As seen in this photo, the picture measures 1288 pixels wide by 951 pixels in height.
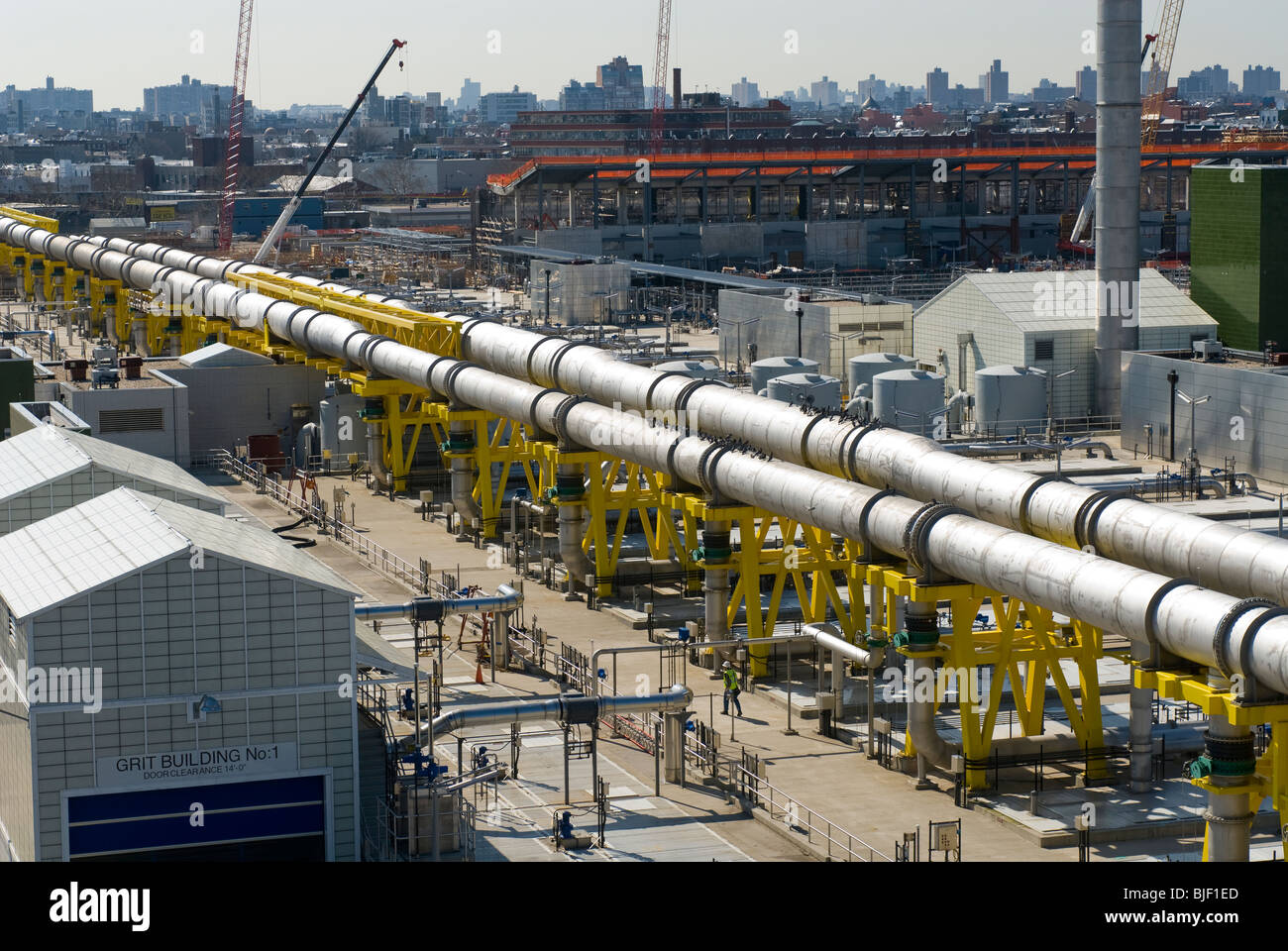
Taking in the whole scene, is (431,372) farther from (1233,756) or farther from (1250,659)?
(1250,659)

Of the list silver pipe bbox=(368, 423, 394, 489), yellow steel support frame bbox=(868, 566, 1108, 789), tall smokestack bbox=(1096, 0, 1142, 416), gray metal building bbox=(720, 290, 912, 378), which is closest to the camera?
yellow steel support frame bbox=(868, 566, 1108, 789)

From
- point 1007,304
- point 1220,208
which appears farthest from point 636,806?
point 1220,208

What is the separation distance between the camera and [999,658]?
37125 mm

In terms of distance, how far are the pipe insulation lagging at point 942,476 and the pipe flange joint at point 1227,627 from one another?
1781 mm

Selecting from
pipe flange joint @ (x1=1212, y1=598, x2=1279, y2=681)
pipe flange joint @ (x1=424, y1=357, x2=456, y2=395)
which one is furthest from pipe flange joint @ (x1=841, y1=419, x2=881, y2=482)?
pipe flange joint @ (x1=424, y1=357, x2=456, y2=395)

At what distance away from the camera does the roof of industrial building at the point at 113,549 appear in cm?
2995

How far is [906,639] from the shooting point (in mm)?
37250

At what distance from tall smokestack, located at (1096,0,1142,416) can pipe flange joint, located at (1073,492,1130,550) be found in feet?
134

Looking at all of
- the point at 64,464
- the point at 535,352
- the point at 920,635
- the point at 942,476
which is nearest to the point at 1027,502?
→ the point at 942,476

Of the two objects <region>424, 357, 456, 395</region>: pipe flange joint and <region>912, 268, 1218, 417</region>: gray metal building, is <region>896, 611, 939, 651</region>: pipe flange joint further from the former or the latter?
<region>912, 268, 1218, 417</region>: gray metal building

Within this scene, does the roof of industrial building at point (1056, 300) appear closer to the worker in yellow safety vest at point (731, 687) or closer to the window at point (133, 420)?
the window at point (133, 420)

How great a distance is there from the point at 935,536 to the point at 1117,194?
143 ft

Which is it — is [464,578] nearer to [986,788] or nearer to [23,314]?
[986,788]

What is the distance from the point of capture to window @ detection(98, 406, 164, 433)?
71.0 metres
